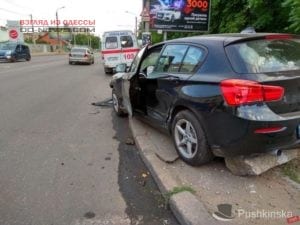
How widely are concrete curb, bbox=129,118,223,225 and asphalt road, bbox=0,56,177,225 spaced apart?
0.10 metres

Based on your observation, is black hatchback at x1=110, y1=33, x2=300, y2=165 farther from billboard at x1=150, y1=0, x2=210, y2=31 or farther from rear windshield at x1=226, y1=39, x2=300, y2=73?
billboard at x1=150, y1=0, x2=210, y2=31

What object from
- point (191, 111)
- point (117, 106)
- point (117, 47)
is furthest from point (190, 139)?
point (117, 47)

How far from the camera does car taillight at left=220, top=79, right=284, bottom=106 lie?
13.1ft

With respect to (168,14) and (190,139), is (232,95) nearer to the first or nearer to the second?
(190,139)

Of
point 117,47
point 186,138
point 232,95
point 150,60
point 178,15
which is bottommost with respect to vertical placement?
point 186,138

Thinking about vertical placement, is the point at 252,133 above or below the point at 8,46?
above

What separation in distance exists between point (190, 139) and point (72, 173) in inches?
60.5

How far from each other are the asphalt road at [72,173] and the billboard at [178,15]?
33.6 feet

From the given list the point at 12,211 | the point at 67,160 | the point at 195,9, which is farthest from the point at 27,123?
the point at 195,9

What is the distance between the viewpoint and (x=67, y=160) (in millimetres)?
5547

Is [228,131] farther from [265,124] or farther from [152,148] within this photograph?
[152,148]

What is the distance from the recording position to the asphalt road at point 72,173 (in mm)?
3908

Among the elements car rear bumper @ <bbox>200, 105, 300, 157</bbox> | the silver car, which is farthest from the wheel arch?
the silver car

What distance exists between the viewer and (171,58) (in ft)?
18.3
